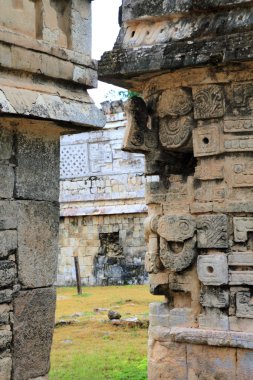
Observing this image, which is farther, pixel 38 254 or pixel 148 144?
pixel 148 144

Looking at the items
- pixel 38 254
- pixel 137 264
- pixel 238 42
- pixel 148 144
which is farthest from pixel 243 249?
pixel 137 264

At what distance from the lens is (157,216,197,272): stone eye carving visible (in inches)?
229

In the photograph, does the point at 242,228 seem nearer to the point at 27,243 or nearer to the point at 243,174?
the point at 243,174

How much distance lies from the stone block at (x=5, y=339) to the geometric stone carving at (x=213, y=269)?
2203 millimetres

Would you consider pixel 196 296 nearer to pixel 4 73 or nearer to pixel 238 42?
pixel 238 42

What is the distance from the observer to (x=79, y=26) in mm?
4258

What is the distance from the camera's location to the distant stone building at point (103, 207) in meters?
17.8

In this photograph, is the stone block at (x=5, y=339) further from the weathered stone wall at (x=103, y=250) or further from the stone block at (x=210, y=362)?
the weathered stone wall at (x=103, y=250)

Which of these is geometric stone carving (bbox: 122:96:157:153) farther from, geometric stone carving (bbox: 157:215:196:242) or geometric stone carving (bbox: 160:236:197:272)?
geometric stone carving (bbox: 160:236:197:272)

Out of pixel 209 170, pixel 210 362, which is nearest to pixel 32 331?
pixel 210 362

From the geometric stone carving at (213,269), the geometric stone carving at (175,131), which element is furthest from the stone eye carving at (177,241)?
the geometric stone carving at (175,131)

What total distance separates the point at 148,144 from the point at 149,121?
0.23m

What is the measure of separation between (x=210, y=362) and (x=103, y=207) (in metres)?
12.5

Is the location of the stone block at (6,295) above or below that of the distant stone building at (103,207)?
below
